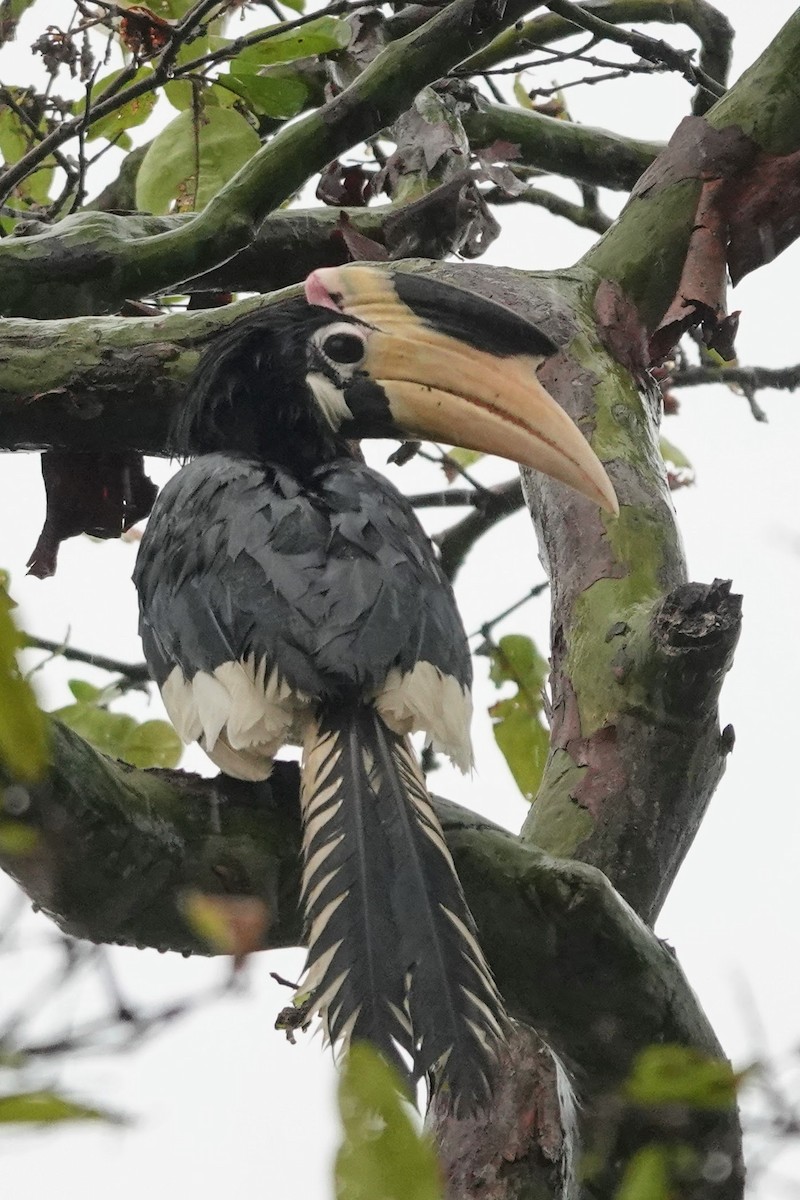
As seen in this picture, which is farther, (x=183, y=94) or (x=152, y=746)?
(x=183, y=94)

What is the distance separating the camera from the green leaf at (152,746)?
3.37 metres

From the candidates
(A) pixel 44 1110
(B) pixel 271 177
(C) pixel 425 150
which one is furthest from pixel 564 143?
(A) pixel 44 1110

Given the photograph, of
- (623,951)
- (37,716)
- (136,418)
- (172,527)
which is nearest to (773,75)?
(136,418)

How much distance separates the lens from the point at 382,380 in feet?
9.29

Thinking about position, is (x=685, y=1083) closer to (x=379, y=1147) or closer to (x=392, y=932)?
(x=379, y=1147)

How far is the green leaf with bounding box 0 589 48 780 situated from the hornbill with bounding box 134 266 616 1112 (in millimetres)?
981

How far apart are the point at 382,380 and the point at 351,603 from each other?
2.29 ft

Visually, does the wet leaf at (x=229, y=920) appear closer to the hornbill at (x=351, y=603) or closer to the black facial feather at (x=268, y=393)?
the hornbill at (x=351, y=603)

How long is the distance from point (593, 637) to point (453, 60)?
133 centimetres

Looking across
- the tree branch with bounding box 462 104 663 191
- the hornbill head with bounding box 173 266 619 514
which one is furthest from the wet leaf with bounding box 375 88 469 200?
the hornbill head with bounding box 173 266 619 514

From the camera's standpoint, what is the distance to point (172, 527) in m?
2.58

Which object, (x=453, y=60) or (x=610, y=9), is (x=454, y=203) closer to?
(x=453, y=60)

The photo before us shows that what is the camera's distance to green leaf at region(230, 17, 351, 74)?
3238 millimetres

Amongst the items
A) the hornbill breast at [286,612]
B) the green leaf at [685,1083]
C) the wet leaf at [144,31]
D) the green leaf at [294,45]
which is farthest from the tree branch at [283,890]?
the wet leaf at [144,31]
